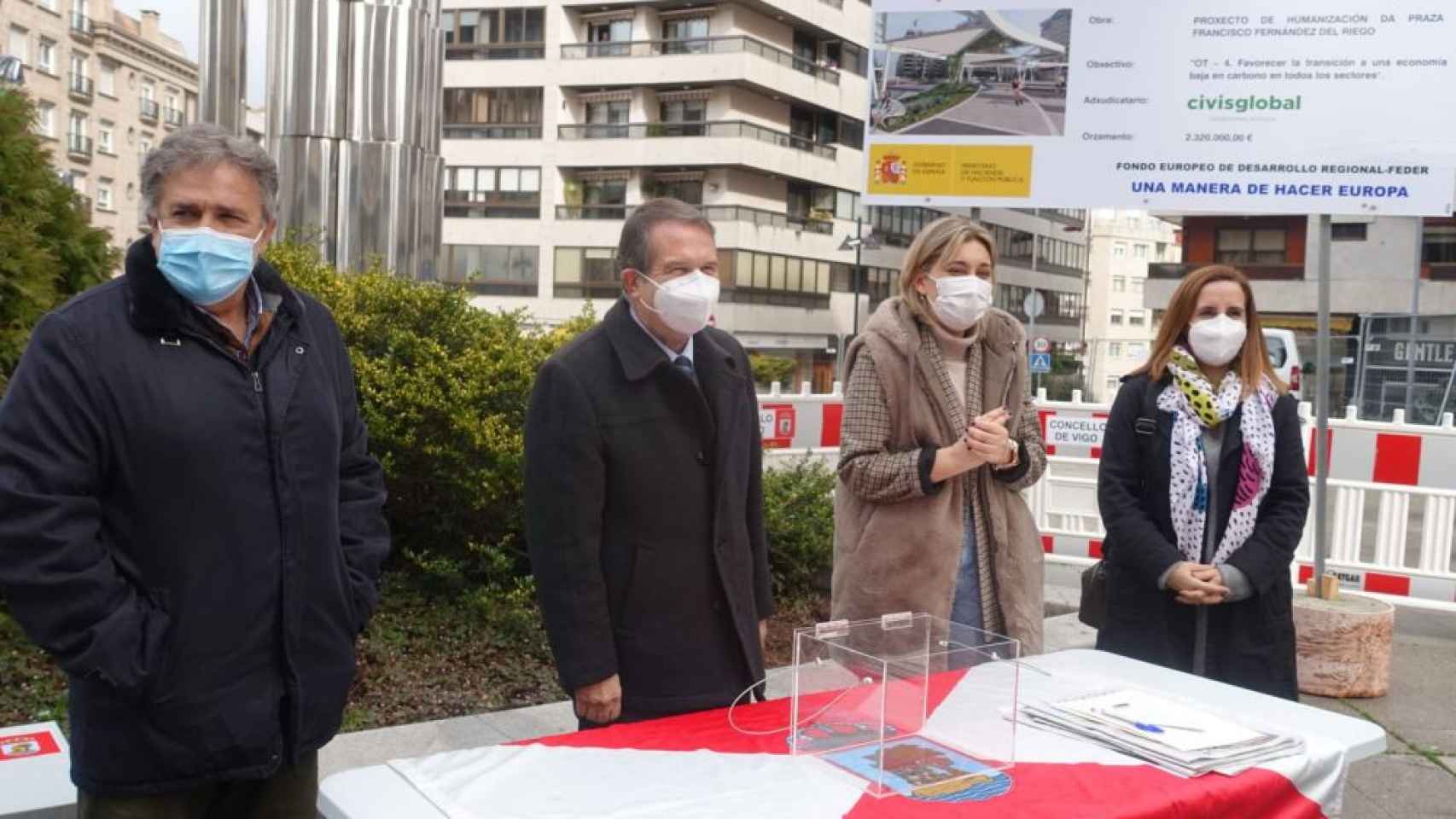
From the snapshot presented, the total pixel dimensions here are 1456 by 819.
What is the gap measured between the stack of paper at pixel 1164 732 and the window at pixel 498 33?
174ft

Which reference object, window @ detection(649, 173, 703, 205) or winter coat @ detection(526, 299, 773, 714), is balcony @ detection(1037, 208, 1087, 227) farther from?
winter coat @ detection(526, 299, 773, 714)

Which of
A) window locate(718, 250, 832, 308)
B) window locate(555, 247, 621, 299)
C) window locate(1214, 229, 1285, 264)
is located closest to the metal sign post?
window locate(718, 250, 832, 308)

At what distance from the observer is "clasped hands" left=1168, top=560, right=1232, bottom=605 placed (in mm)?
3650

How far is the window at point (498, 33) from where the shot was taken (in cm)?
5288

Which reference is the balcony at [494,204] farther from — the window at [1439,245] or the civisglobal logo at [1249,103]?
the civisglobal logo at [1249,103]

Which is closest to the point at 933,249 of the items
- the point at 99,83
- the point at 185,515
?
the point at 185,515

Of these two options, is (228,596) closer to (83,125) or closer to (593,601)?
(593,601)

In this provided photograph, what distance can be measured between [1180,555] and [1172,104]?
7.90 feet

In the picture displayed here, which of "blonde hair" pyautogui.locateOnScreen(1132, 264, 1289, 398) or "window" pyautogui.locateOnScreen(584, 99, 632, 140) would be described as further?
"window" pyautogui.locateOnScreen(584, 99, 632, 140)

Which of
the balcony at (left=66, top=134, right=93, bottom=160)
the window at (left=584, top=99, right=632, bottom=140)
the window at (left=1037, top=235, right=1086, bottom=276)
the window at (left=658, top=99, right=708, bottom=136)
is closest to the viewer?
the window at (left=658, top=99, right=708, bottom=136)

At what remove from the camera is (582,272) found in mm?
51656

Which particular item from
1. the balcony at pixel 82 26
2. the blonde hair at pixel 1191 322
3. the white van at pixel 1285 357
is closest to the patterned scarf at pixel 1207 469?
the blonde hair at pixel 1191 322

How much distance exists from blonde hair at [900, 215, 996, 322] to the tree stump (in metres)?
3.22

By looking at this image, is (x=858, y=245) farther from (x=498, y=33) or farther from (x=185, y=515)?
(x=185, y=515)
